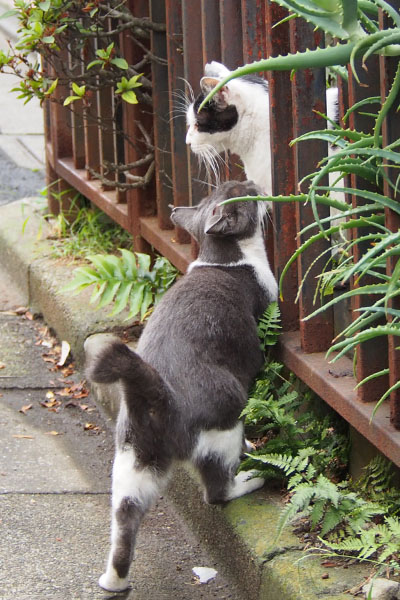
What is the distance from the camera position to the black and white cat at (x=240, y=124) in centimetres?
391

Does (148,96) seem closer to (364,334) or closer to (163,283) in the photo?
(163,283)

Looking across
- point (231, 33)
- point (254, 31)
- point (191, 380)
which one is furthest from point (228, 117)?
point (191, 380)

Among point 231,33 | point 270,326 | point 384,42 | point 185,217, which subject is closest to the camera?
point 384,42

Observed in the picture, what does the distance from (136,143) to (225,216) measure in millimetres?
1435

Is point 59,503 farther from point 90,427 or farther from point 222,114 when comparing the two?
point 222,114

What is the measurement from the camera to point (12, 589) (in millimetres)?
2975

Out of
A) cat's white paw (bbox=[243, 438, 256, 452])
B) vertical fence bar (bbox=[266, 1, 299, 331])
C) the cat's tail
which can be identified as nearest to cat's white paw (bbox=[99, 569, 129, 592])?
the cat's tail

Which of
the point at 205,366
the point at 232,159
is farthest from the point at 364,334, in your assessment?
the point at 232,159

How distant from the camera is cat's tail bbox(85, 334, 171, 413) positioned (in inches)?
110

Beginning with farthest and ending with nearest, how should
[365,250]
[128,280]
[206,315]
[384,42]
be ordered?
1. [128,280]
2. [206,315]
3. [365,250]
4. [384,42]

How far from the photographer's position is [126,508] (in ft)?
9.61

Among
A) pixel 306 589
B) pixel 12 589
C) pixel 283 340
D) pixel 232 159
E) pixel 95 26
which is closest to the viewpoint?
pixel 306 589

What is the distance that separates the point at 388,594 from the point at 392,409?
1.64ft

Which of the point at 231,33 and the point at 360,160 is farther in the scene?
the point at 231,33
